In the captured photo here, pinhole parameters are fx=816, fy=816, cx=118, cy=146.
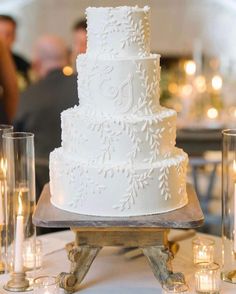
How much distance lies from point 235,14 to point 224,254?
23.7 feet

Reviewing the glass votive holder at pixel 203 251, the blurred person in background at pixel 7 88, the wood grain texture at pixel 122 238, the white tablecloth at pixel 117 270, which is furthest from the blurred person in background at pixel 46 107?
the wood grain texture at pixel 122 238

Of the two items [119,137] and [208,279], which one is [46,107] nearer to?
[119,137]

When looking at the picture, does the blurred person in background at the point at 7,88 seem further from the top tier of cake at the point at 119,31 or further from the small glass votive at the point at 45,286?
the small glass votive at the point at 45,286

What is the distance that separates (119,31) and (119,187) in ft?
1.69

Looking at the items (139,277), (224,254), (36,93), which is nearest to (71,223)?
(139,277)

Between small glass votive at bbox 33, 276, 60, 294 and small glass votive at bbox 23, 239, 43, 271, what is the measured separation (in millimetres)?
316

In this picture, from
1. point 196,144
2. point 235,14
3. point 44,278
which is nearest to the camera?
point 44,278

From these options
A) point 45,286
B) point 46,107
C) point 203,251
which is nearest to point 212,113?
point 46,107

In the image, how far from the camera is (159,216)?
104 inches

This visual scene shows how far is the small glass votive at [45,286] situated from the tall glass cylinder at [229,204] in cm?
63

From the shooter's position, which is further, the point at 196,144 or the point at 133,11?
the point at 196,144

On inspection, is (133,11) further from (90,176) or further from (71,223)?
(71,223)

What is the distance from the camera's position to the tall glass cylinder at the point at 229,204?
2.83m

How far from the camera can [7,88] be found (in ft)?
16.5
